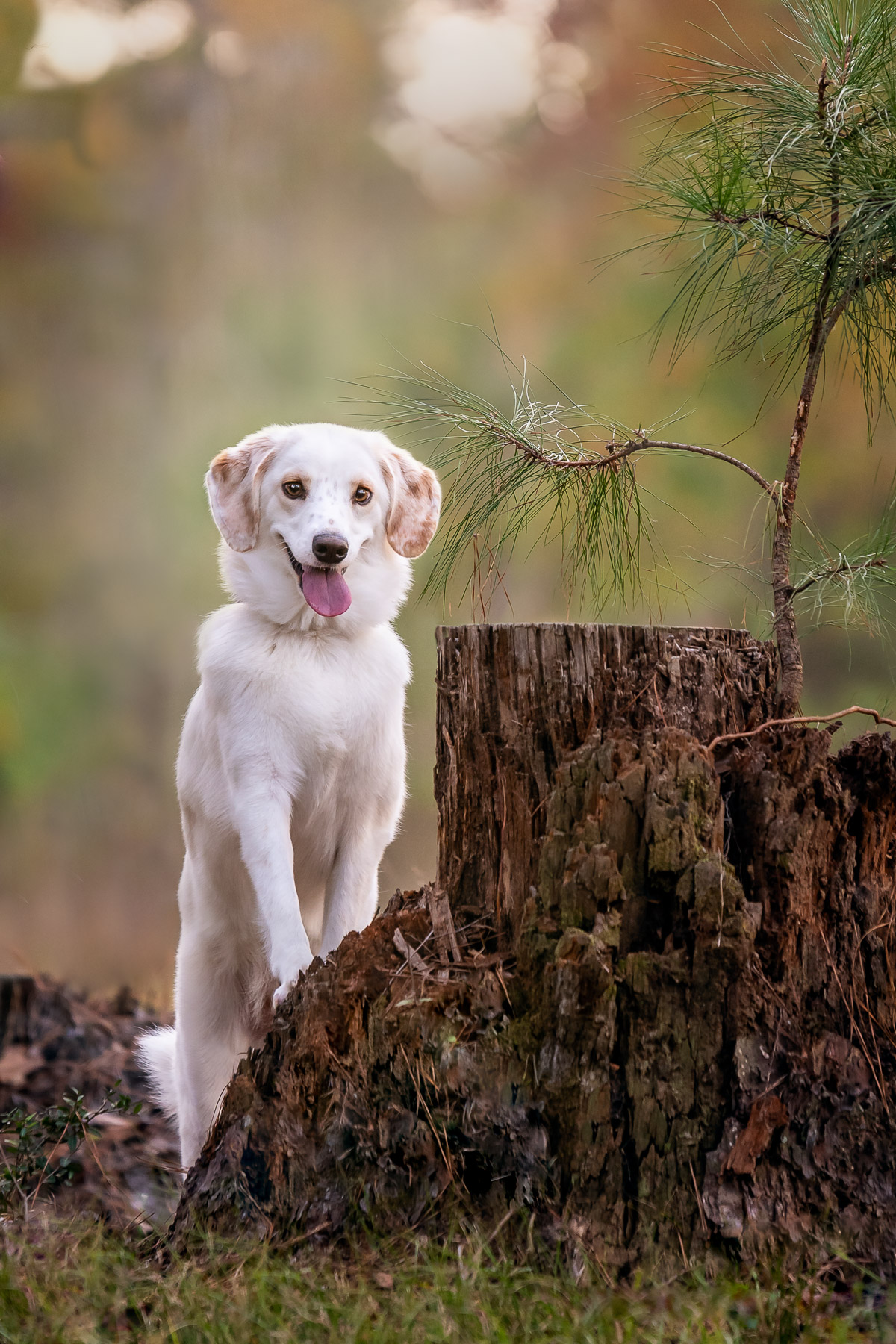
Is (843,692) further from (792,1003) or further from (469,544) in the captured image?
(792,1003)

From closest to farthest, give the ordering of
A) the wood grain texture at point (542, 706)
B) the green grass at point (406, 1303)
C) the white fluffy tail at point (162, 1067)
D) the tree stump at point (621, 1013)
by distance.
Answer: the green grass at point (406, 1303)
the tree stump at point (621, 1013)
the wood grain texture at point (542, 706)
the white fluffy tail at point (162, 1067)

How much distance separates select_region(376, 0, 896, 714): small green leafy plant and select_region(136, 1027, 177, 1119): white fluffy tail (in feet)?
4.79

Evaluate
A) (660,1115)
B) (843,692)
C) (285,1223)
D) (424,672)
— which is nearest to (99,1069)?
(424,672)

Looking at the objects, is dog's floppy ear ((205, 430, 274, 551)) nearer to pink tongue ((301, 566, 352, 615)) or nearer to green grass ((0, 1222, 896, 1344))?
pink tongue ((301, 566, 352, 615))

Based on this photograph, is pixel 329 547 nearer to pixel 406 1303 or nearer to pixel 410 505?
pixel 410 505

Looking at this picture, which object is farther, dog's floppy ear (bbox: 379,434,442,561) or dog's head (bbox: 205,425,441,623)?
dog's floppy ear (bbox: 379,434,442,561)

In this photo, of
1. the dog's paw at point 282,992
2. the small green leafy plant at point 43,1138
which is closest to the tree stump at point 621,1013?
the dog's paw at point 282,992

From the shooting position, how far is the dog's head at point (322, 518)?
7.85ft

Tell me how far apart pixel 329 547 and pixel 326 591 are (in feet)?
0.35

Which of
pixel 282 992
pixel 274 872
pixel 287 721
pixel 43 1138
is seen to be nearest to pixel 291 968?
pixel 282 992

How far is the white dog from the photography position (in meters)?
2.37

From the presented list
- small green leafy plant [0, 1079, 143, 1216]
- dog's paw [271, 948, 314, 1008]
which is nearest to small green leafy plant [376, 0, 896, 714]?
dog's paw [271, 948, 314, 1008]

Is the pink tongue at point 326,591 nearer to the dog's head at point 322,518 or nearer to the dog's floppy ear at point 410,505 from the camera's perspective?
the dog's head at point 322,518

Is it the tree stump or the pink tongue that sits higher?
the pink tongue
